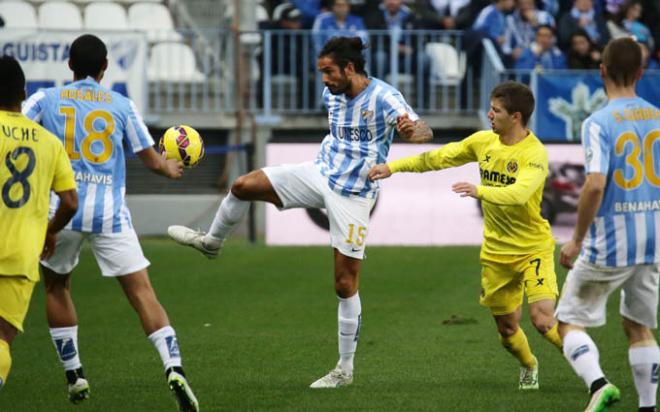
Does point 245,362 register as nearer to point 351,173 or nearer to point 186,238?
point 186,238

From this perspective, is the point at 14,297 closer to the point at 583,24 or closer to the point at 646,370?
the point at 646,370

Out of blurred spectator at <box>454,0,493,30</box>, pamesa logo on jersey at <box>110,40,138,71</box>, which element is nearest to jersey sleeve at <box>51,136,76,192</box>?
pamesa logo on jersey at <box>110,40,138,71</box>

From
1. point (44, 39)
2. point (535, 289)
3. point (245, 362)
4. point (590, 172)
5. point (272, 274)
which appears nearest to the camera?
point (590, 172)

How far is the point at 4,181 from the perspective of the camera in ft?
21.1

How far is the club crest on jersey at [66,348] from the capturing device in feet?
26.3

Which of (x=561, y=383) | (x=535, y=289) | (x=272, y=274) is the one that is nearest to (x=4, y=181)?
(x=535, y=289)

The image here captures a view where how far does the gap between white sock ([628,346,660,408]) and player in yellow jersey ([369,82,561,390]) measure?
1.29 meters

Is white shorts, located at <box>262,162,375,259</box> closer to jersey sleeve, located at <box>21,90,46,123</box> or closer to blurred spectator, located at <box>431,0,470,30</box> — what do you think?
jersey sleeve, located at <box>21,90,46,123</box>

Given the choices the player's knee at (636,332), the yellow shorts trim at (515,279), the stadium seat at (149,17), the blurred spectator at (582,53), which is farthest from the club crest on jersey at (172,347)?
the stadium seat at (149,17)

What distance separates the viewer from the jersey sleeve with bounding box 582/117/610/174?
643 cm

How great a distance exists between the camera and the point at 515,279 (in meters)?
8.38

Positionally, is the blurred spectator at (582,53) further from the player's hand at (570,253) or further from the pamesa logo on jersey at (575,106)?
the player's hand at (570,253)

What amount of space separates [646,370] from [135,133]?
10.6 ft

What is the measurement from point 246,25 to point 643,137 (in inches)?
571
